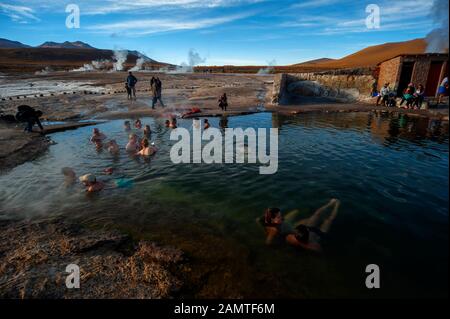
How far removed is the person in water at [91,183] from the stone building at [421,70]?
25.6 metres

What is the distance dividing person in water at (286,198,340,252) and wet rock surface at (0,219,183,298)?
2.71m

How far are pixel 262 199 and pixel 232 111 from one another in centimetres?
1429

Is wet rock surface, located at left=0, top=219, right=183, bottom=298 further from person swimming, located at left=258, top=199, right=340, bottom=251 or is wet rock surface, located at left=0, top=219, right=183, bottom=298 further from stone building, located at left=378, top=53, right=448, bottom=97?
stone building, located at left=378, top=53, right=448, bottom=97

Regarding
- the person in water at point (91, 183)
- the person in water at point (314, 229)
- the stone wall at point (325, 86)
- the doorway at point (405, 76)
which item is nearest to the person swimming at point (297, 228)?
the person in water at point (314, 229)

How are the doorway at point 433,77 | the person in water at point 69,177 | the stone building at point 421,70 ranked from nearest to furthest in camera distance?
the person in water at point 69,177 → the stone building at point 421,70 → the doorway at point 433,77

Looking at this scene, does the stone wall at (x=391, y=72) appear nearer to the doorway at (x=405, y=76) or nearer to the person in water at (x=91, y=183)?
the doorway at (x=405, y=76)

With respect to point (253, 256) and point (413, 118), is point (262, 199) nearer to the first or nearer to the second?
point (253, 256)

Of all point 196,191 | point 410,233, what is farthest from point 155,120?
point 410,233

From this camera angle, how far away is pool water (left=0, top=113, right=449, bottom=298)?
498 cm

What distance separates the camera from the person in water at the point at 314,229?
582 cm

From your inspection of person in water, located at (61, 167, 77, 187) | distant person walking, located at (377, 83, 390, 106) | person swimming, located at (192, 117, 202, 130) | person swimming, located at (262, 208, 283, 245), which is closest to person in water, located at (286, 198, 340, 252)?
person swimming, located at (262, 208, 283, 245)

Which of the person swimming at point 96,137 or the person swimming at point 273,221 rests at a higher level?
the person swimming at point 96,137

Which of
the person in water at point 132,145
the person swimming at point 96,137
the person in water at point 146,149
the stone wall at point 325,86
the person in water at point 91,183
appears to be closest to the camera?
the person in water at point 91,183
